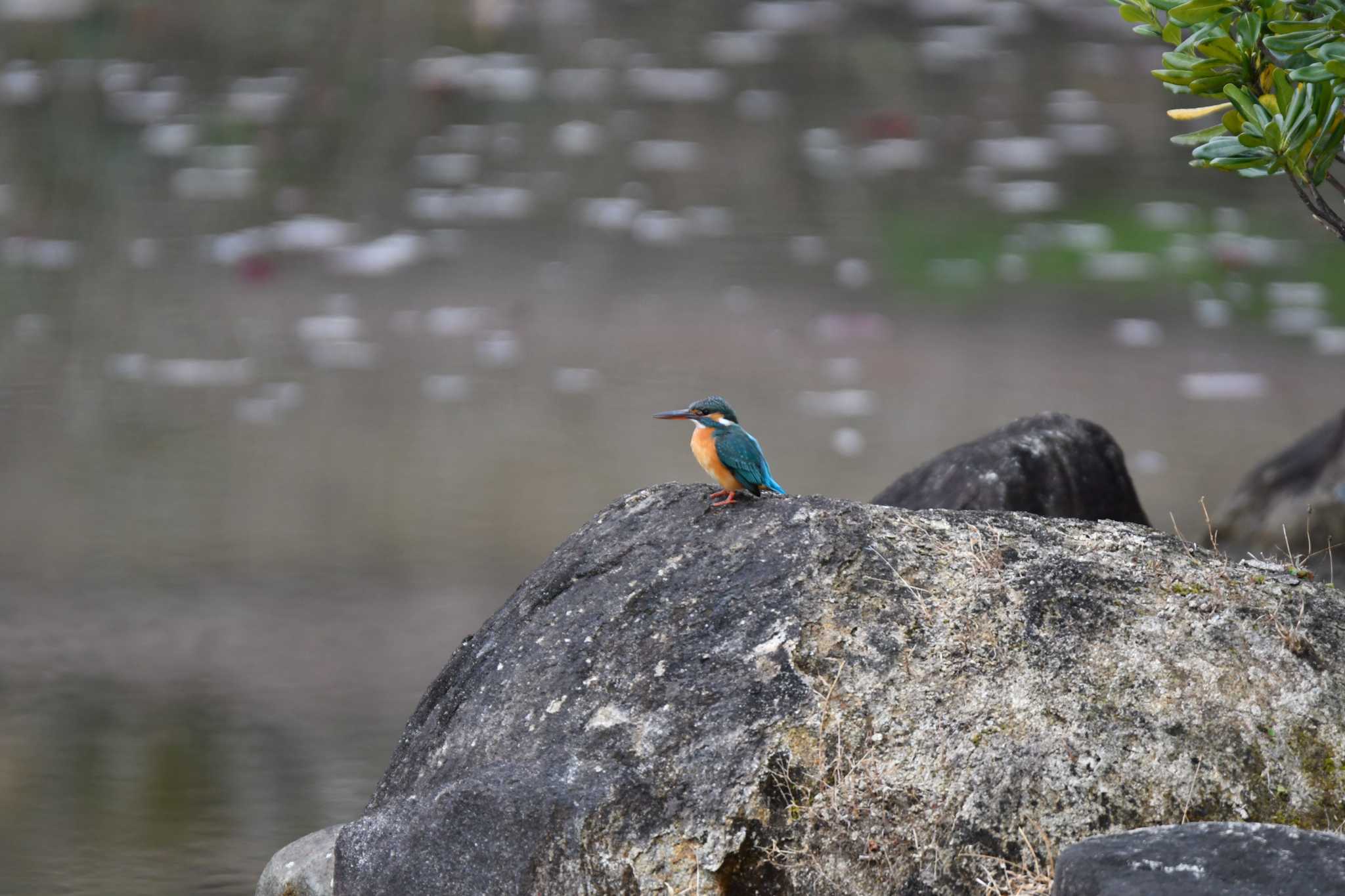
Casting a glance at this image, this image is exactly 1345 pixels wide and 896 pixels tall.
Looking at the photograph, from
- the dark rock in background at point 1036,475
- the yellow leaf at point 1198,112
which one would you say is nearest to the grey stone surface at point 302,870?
the dark rock in background at point 1036,475

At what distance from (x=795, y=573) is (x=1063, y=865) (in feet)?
3.43

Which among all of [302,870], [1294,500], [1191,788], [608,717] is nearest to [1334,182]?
[1191,788]

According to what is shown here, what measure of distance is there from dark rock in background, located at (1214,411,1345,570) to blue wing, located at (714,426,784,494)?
3547 millimetres

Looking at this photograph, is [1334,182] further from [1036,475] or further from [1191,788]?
[1036,475]

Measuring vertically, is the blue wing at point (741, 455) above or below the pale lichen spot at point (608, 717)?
above

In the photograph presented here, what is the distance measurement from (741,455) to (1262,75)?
155cm

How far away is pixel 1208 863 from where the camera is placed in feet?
8.69

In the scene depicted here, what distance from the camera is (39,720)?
229 inches

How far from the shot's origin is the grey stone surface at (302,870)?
3945 mm

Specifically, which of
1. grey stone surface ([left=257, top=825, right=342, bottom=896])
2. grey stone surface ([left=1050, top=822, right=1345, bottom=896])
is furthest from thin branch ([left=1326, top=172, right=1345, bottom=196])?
grey stone surface ([left=257, top=825, right=342, bottom=896])

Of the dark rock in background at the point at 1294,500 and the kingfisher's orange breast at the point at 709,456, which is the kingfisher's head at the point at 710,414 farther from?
the dark rock in background at the point at 1294,500

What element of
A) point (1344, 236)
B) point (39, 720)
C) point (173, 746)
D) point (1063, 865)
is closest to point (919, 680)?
point (1063, 865)

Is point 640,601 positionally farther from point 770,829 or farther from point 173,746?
point 173,746

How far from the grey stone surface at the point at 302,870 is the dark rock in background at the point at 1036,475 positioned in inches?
88.7
